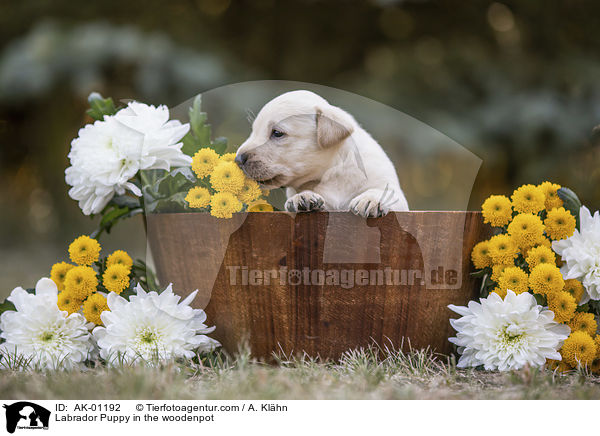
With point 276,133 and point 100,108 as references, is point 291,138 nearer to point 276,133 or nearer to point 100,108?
point 276,133

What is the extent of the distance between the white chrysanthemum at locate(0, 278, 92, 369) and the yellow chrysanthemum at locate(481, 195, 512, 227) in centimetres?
98

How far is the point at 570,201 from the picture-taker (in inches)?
53.8

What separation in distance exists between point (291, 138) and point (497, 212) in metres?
0.51

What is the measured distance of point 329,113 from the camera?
1.41 metres

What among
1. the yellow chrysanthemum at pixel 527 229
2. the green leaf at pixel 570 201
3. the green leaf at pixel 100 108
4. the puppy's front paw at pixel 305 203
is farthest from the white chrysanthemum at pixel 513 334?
the green leaf at pixel 100 108

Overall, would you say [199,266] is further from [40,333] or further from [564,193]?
[564,193]

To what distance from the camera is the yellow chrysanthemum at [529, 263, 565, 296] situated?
4.11 ft

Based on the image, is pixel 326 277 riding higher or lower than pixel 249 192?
lower

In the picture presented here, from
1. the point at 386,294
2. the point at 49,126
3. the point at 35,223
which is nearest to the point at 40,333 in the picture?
the point at 386,294

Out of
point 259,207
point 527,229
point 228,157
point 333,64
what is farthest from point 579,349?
point 333,64

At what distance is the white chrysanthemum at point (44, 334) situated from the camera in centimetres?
134

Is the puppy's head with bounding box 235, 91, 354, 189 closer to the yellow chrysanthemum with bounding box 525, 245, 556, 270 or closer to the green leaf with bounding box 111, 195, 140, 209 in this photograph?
the green leaf with bounding box 111, 195, 140, 209
